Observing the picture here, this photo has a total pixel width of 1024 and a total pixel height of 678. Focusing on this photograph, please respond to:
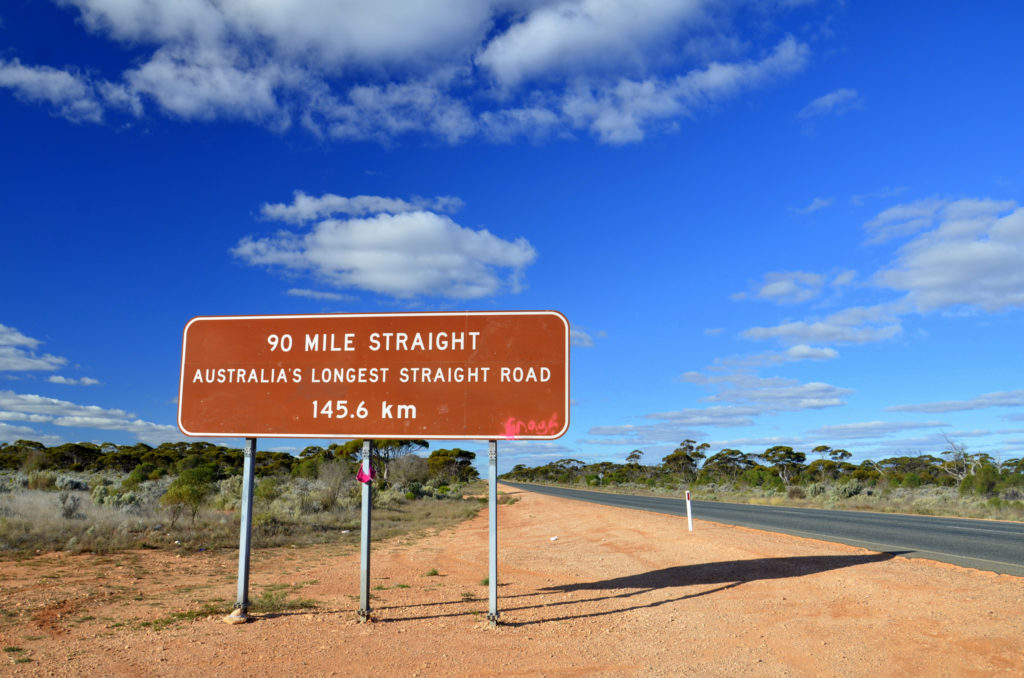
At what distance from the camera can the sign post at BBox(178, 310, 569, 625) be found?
8.37 metres

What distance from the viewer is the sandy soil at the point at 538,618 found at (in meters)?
6.35

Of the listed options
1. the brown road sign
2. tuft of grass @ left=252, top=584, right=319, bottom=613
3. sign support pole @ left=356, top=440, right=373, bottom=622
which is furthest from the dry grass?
sign support pole @ left=356, top=440, right=373, bottom=622

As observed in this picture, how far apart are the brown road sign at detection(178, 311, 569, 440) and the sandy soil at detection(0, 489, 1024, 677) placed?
2434 mm

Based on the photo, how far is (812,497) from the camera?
39219mm

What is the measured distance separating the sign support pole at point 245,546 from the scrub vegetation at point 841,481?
2885cm

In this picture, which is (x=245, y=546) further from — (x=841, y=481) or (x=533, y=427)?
(x=841, y=481)

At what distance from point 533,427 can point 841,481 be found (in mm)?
50432

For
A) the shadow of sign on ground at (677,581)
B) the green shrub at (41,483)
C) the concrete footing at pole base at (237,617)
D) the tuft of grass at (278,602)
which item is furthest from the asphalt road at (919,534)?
the green shrub at (41,483)

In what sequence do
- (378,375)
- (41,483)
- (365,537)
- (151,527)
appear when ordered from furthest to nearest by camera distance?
(41,483) → (151,527) → (378,375) → (365,537)

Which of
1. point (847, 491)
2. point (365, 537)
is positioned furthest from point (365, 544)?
point (847, 491)

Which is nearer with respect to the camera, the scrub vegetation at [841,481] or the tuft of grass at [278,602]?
the tuft of grass at [278,602]

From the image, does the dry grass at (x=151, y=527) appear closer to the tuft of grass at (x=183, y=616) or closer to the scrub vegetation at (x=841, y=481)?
the tuft of grass at (x=183, y=616)

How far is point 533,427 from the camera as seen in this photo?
8273 millimetres

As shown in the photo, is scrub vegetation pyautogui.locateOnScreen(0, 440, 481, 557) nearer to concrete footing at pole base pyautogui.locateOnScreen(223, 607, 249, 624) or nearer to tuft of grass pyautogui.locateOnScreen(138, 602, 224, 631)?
concrete footing at pole base pyautogui.locateOnScreen(223, 607, 249, 624)
